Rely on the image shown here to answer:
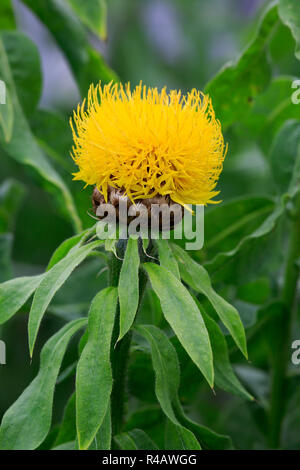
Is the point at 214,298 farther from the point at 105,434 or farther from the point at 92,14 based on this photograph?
the point at 92,14

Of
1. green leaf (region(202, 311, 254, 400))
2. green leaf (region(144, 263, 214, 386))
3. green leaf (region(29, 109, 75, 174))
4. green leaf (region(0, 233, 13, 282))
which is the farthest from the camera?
green leaf (region(29, 109, 75, 174))

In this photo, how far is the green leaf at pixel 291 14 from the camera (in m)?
0.85

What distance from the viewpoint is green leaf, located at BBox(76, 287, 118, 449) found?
2.09ft

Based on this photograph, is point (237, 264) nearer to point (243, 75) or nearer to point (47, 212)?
point (243, 75)

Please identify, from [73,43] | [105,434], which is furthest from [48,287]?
[73,43]

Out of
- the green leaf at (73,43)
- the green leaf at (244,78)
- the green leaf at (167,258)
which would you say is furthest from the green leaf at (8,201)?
the green leaf at (167,258)

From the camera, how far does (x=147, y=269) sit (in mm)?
686

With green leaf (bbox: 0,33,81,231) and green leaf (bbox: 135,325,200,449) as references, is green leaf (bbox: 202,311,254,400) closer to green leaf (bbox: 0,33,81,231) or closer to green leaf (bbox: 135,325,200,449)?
green leaf (bbox: 135,325,200,449)

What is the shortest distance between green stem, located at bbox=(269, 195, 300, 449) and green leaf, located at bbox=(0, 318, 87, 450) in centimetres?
50

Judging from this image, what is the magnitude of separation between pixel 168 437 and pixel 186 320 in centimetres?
20

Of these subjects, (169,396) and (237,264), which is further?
(237,264)

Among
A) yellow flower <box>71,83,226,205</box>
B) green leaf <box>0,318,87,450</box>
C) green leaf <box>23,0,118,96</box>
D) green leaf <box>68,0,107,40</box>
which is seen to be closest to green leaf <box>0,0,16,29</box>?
green leaf <box>23,0,118,96</box>
